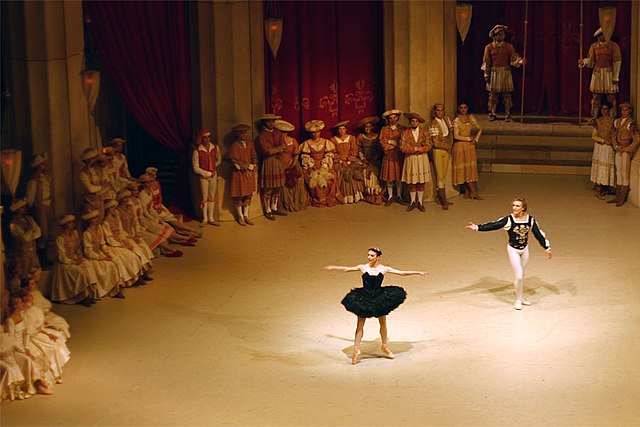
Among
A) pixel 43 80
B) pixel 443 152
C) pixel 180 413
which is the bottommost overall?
pixel 180 413

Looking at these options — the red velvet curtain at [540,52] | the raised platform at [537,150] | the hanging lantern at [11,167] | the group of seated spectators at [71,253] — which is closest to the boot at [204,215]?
the group of seated spectators at [71,253]

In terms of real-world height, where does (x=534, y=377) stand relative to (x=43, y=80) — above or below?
below

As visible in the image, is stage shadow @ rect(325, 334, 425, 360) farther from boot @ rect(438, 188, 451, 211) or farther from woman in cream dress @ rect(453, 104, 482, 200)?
woman in cream dress @ rect(453, 104, 482, 200)

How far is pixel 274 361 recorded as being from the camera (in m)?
13.0

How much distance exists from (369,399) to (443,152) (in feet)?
23.7

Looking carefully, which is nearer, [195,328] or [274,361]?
[274,361]

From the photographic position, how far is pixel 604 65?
68.2 feet

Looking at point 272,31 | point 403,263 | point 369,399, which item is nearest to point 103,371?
point 369,399

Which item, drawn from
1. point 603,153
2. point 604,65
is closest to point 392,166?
point 603,153

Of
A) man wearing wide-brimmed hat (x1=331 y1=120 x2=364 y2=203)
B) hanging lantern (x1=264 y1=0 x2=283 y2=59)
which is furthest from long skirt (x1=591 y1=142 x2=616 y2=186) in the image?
hanging lantern (x1=264 y1=0 x2=283 y2=59)

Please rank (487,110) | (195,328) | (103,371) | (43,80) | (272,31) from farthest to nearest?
(487,110), (272,31), (43,80), (195,328), (103,371)

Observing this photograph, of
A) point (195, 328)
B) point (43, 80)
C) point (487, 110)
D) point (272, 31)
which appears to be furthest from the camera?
point (487, 110)

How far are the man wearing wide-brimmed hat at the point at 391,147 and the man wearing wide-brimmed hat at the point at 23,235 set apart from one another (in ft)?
18.5

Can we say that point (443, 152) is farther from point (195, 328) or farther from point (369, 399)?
point (369, 399)
